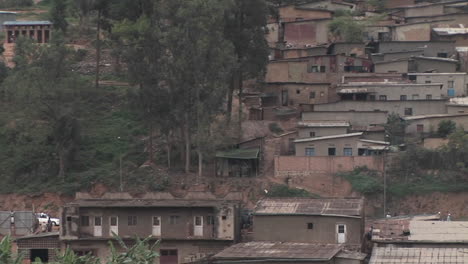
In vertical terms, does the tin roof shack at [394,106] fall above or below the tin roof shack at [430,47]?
below

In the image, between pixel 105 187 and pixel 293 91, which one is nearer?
pixel 105 187

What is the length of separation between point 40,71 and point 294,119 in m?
10.4

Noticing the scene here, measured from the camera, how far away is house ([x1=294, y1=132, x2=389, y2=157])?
5634 cm

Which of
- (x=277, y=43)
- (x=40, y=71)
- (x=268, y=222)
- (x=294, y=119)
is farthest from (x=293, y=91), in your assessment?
(x=268, y=222)

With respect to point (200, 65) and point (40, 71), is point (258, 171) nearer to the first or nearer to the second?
point (200, 65)

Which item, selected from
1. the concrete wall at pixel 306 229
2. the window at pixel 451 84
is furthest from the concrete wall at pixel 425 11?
the concrete wall at pixel 306 229

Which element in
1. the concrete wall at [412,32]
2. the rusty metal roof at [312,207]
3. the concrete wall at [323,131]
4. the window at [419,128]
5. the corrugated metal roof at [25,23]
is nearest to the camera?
the rusty metal roof at [312,207]

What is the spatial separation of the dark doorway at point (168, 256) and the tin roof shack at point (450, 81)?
18.5 meters

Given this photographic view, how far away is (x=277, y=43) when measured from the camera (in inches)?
2753

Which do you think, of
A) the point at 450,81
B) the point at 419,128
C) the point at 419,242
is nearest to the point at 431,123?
the point at 419,128

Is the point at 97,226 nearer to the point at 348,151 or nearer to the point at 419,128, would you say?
the point at 348,151

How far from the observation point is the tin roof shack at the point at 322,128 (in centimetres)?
5753

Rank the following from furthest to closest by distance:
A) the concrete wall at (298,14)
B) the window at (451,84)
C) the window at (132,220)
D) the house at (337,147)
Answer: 1. the concrete wall at (298,14)
2. the window at (451,84)
3. the house at (337,147)
4. the window at (132,220)

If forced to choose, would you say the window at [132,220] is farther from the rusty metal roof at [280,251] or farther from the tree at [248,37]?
the tree at [248,37]
